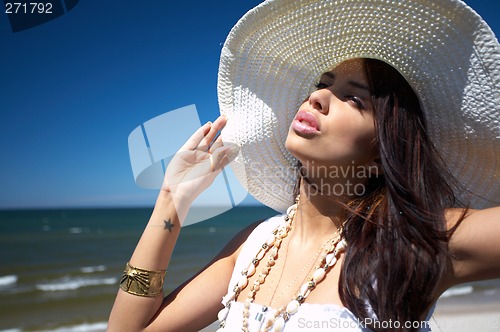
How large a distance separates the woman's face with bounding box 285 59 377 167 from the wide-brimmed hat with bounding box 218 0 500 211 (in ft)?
0.64

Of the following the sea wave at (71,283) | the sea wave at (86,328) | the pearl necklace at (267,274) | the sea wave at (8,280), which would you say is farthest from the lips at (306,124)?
the sea wave at (8,280)

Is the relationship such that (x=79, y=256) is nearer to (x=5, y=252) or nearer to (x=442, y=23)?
(x=5, y=252)

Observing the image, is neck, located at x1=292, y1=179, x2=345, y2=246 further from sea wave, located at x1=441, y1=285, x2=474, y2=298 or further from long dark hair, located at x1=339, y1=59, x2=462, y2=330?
sea wave, located at x1=441, y1=285, x2=474, y2=298

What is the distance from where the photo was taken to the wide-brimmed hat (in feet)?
4.98

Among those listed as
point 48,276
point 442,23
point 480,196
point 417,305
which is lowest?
point 48,276

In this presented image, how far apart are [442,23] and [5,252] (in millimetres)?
21040

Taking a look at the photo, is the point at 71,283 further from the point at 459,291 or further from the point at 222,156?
the point at 222,156

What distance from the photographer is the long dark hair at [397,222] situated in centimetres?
133

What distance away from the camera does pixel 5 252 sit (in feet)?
61.4

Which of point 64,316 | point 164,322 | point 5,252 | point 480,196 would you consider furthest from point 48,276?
point 480,196

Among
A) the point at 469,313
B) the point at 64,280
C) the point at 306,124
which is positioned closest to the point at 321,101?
the point at 306,124

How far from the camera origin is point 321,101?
1.62 meters

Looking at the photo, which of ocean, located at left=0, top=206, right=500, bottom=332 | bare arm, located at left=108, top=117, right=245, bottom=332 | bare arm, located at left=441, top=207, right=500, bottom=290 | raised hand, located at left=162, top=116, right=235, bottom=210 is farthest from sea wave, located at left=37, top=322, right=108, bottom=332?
bare arm, located at left=441, top=207, right=500, bottom=290

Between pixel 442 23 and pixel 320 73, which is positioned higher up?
pixel 442 23
